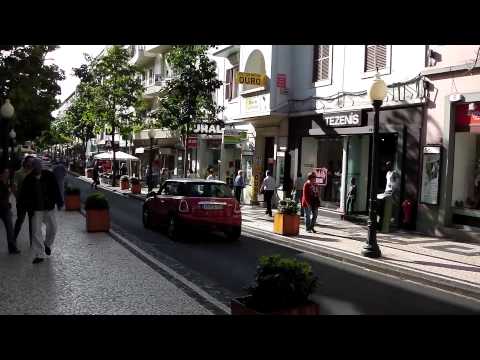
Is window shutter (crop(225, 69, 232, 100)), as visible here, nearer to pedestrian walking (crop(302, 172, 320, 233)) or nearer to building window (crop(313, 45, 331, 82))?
building window (crop(313, 45, 331, 82))

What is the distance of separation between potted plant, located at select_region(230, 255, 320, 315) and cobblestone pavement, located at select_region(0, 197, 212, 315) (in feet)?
6.06

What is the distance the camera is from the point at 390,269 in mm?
10180

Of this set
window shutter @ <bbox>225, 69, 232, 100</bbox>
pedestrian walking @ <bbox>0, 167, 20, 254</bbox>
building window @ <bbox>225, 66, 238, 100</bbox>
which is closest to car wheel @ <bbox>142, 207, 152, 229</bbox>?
pedestrian walking @ <bbox>0, 167, 20, 254</bbox>

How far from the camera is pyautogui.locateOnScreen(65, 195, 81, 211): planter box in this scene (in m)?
19.0

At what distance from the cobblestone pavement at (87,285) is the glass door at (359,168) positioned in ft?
33.6

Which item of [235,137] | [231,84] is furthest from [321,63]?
[231,84]

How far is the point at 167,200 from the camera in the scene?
44.6 ft

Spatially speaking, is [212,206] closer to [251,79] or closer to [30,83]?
[251,79]

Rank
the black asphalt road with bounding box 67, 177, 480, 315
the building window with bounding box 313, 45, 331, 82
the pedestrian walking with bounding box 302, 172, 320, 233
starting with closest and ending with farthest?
1. the black asphalt road with bounding box 67, 177, 480, 315
2. the pedestrian walking with bounding box 302, 172, 320, 233
3. the building window with bounding box 313, 45, 331, 82

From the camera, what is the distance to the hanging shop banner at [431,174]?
1487cm

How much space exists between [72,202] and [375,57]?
11.6 metres

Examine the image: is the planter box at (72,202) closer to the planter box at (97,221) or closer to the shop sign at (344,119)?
the planter box at (97,221)
